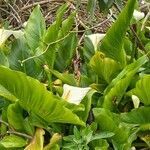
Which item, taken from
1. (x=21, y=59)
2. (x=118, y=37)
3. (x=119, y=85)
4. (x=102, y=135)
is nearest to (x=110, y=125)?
(x=102, y=135)

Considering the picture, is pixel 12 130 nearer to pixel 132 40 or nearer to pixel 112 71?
pixel 112 71

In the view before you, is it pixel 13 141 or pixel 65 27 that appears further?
pixel 65 27

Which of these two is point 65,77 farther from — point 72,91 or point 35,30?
point 35,30

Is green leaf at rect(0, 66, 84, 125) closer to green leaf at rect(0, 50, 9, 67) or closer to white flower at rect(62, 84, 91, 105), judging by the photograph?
white flower at rect(62, 84, 91, 105)

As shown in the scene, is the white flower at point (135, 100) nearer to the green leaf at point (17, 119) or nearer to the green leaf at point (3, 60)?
the green leaf at point (17, 119)

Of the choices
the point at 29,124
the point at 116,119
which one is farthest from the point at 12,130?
the point at 116,119

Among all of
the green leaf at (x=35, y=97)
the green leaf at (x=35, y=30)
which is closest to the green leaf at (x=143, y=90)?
the green leaf at (x=35, y=97)
